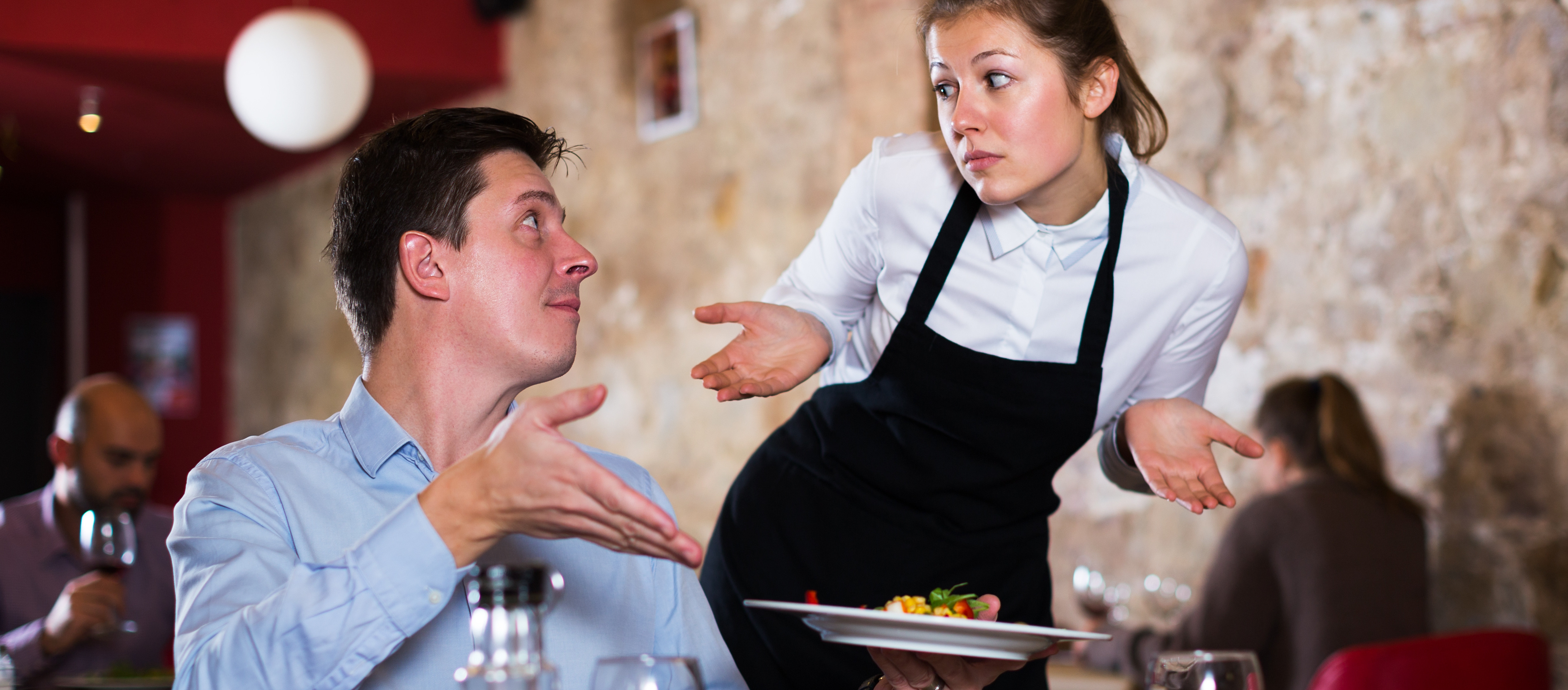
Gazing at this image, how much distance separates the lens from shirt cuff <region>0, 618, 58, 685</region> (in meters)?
2.04

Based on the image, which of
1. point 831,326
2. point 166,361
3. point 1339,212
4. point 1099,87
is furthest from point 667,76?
point 166,361

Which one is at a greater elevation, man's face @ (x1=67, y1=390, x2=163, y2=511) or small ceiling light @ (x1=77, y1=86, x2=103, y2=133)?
small ceiling light @ (x1=77, y1=86, x2=103, y2=133)

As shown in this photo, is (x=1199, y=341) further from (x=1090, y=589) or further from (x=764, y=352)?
(x=1090, y=589)

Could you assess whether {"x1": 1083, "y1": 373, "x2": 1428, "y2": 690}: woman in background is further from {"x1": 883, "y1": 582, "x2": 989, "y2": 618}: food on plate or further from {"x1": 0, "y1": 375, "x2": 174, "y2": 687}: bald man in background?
{"x1": 0, "y1": 375, "x2": 174, "y2": 687}: bald man in background

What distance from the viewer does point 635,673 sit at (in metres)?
0.88

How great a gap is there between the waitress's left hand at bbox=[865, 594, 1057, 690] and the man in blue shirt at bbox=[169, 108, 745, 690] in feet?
0.78

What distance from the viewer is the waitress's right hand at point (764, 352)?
1.52 meters

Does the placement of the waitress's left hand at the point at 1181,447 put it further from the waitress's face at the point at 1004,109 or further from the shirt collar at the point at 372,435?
the shirt collar at the point at 372,435

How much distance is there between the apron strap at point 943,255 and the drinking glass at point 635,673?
0.89 metres

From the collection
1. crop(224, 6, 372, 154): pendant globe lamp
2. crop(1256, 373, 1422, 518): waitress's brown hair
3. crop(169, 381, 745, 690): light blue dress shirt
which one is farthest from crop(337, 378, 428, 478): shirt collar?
crop(224, 6, 372, 154): pendant globe lamp

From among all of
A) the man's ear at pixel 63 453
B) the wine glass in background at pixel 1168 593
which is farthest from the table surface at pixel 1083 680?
the man's ear at pixel 63 453

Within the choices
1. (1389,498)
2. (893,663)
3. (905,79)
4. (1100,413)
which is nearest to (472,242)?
(893,663)

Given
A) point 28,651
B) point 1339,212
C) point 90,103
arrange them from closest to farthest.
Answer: point 28,651 < point 1339,212 < point 90,103

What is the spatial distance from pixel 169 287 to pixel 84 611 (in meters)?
7.32
